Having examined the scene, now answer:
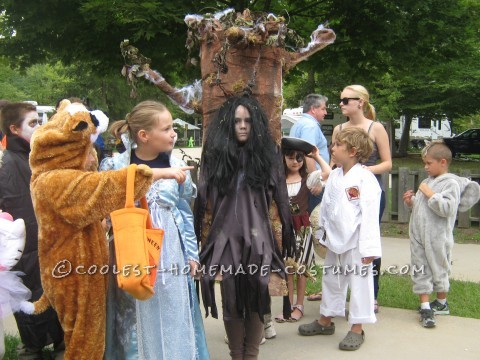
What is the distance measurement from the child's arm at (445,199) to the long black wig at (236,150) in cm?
201

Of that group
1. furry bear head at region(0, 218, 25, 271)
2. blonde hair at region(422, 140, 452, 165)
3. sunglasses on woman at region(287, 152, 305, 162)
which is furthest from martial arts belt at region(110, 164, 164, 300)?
blonde hair at region(422, 140, 452, 165)

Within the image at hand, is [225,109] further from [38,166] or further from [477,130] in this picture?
[477,130]

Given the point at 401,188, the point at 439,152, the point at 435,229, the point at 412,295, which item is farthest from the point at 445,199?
the point at 401,188

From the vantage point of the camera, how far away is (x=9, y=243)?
3.12 metres

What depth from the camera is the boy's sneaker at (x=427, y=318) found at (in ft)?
15.1

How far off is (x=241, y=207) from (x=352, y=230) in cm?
118

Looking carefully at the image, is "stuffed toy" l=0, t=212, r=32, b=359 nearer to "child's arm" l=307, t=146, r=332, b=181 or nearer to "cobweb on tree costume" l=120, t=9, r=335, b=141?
"cobweb on tree costume" l=120, t=9, r=335, b=141

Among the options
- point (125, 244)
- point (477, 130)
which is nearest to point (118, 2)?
point (125, 244)

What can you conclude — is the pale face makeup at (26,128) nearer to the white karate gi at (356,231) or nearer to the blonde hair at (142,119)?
the blonde hair at (142,119)

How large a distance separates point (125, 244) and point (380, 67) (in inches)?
325

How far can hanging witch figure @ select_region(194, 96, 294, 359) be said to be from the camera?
328 cm

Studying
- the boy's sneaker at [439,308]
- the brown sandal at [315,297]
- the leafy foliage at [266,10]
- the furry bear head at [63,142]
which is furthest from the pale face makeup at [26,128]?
the leafy foliage at [266,10]

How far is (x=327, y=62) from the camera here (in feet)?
32.6

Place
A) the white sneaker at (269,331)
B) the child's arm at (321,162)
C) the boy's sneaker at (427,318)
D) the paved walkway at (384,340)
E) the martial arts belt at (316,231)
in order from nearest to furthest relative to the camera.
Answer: the child's arm at (321,162) → the paved walkway at (384,340) → the white sneaker at (269,331) → the boy's sneaker at (427,318) → the martial arts belt at (316,231)
